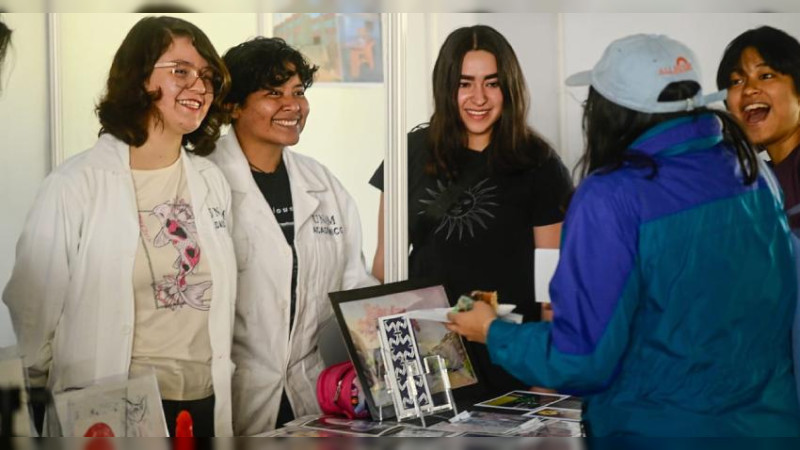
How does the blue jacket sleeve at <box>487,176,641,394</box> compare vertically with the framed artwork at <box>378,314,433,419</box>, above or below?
above

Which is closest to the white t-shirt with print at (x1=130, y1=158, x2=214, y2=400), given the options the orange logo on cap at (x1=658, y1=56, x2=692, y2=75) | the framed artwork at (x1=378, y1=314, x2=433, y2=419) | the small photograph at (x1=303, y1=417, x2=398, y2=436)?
the small photograph at (x1=303, y1=417, x2=398, y2=436)

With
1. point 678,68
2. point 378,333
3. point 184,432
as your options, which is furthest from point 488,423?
point 678,68

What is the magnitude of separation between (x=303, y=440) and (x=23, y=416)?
77 centimetres

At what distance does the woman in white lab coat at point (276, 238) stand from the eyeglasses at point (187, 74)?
0.22ft

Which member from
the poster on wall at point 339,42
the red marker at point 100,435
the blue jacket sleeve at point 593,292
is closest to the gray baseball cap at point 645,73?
the blue jacket sleeve at point 593,292

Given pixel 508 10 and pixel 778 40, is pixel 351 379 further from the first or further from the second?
pixel 778 40

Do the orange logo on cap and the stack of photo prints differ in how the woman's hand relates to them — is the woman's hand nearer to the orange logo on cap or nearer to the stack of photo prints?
the stack of photo prints

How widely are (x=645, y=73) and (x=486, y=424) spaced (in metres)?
1.02

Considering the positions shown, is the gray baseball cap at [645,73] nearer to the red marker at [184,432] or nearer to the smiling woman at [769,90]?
the smiling woman at [769,90]

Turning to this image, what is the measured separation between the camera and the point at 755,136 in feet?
9.91

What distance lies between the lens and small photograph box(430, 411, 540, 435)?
2635mm

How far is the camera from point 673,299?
A: 217 cm

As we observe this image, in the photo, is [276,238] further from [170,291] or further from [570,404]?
[570,404]

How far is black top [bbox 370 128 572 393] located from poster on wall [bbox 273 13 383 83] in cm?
25
